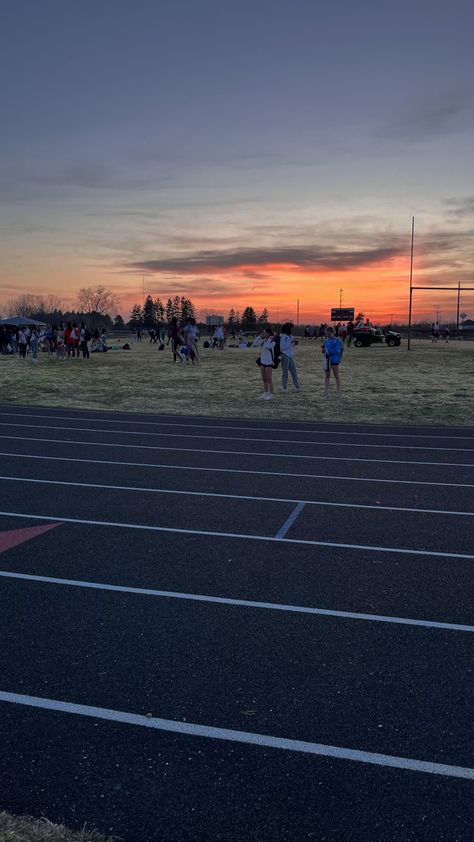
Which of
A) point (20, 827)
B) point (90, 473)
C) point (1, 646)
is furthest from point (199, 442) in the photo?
point (20, 827)

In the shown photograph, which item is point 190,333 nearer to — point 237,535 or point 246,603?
→ point 237,535

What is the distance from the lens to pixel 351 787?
333 centimetres

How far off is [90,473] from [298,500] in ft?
11.0

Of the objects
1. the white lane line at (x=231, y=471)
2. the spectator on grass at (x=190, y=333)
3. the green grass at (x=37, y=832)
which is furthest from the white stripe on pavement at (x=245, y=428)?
the spectator on grass at (x=190, y=333)

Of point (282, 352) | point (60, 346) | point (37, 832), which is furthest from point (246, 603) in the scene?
point (60, 346)

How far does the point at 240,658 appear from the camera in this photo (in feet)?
15.1

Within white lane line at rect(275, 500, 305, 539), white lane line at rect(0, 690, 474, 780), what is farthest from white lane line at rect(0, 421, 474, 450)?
white lane line at rect(0, 690, 474, 780)

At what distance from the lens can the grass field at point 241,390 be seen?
16.9 m

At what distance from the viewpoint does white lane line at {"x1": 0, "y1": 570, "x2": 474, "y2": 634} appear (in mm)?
5121

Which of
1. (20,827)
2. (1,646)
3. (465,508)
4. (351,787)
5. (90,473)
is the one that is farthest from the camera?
(90,473)

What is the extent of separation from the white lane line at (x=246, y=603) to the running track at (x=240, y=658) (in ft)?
0.09

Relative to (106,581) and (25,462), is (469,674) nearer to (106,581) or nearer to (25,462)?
(106,581)

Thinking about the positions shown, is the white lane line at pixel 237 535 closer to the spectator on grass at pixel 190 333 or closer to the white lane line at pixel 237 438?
the white lane line at pixel 237 438

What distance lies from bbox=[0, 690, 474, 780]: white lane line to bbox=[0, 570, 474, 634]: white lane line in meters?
1.61
